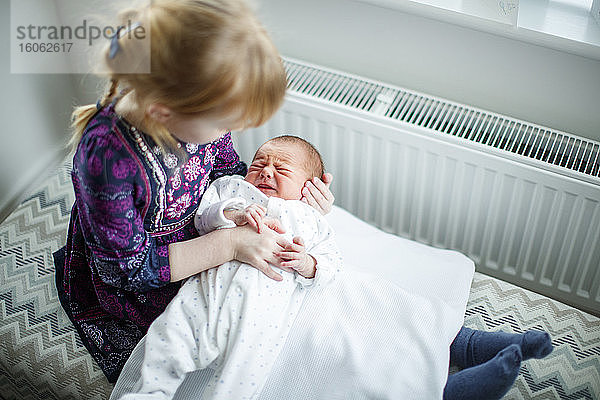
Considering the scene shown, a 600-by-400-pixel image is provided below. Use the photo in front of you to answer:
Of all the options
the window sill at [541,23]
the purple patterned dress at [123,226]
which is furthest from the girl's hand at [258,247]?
the window sill at [541,23]

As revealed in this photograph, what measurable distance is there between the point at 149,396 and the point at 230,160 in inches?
21.3

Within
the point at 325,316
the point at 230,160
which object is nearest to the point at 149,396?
the point at 325,316

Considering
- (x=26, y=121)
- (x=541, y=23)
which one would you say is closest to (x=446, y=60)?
(x=541, y=23)

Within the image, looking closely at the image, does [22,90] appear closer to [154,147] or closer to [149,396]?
[154,147]

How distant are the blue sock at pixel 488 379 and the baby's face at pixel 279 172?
483 mm

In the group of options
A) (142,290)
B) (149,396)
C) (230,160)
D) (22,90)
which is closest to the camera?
(149,396)

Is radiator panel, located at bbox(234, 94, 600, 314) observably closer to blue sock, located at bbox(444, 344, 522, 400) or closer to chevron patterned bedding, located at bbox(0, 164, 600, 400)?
chevron patterned bedding, located at bbox(0, 164, 600, 400)

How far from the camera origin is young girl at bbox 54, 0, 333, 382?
3.09 feet

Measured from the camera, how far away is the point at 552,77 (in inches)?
58.1

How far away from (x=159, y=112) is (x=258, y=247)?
0.32 metres

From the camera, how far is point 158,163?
1103 millimetres

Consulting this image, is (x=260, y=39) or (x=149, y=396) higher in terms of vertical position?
(x=260, y=39)

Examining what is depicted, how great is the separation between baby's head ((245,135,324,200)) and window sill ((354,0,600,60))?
411 millimetres

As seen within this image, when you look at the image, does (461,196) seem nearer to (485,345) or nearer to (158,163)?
(485,345)
